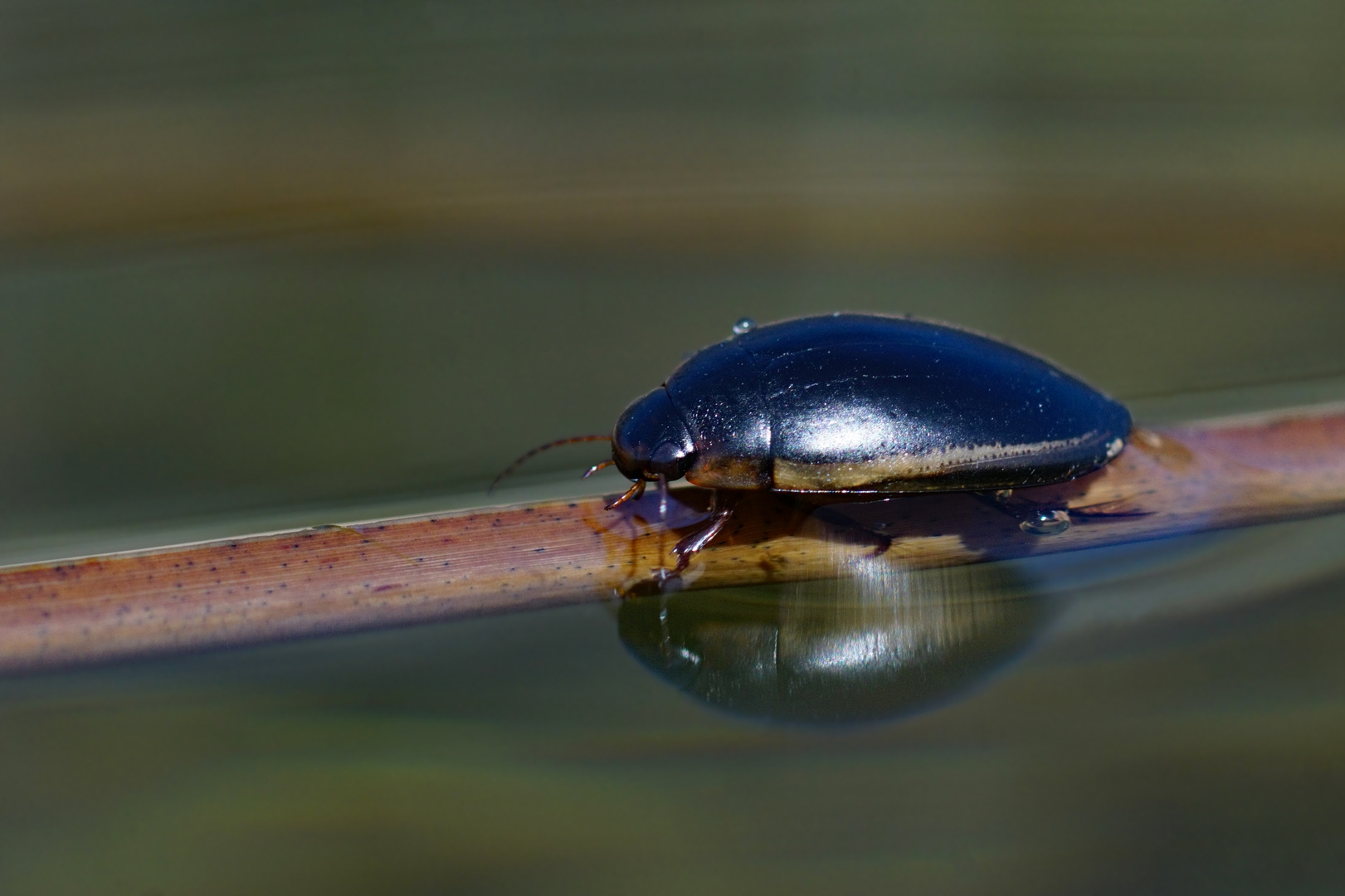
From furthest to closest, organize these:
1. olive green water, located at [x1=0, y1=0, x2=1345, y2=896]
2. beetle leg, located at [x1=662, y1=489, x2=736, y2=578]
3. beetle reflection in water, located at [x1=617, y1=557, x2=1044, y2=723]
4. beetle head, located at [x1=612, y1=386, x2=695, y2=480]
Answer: beetle head, located at [x1=612, y1=386, x2=695, y2=480] < beetle leg, located at [x1=662, y1=489, x2=736, y2=578] < beetle reflection in water, located at [x1=617, y1=557, x2=1044, y2=723] < olive green water, located at [x1=0, y1=0, x2=1345, y2=896]

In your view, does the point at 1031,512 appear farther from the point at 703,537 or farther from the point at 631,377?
the point at 631,377

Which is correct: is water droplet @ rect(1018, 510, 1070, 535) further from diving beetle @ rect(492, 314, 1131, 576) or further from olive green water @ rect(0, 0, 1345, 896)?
olive green water @ rect(0, 0, 1345, 896)

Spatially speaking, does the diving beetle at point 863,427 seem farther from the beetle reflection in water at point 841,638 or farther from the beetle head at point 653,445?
the beetle reflection in water at point 841,638

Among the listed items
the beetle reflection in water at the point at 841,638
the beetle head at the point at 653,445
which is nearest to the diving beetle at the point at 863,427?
the beetle head at the point at 653,445

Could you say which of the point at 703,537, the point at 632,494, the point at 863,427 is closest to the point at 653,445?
the point at 632,494

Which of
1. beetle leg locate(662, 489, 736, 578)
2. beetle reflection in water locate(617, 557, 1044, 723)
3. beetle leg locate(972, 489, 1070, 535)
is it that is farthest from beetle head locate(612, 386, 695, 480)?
beetle leg locate(972, 489, 1070, 535)

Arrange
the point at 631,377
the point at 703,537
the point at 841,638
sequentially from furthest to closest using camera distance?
the point at 631,377 < the point at 703,537 < the point at 841,638
